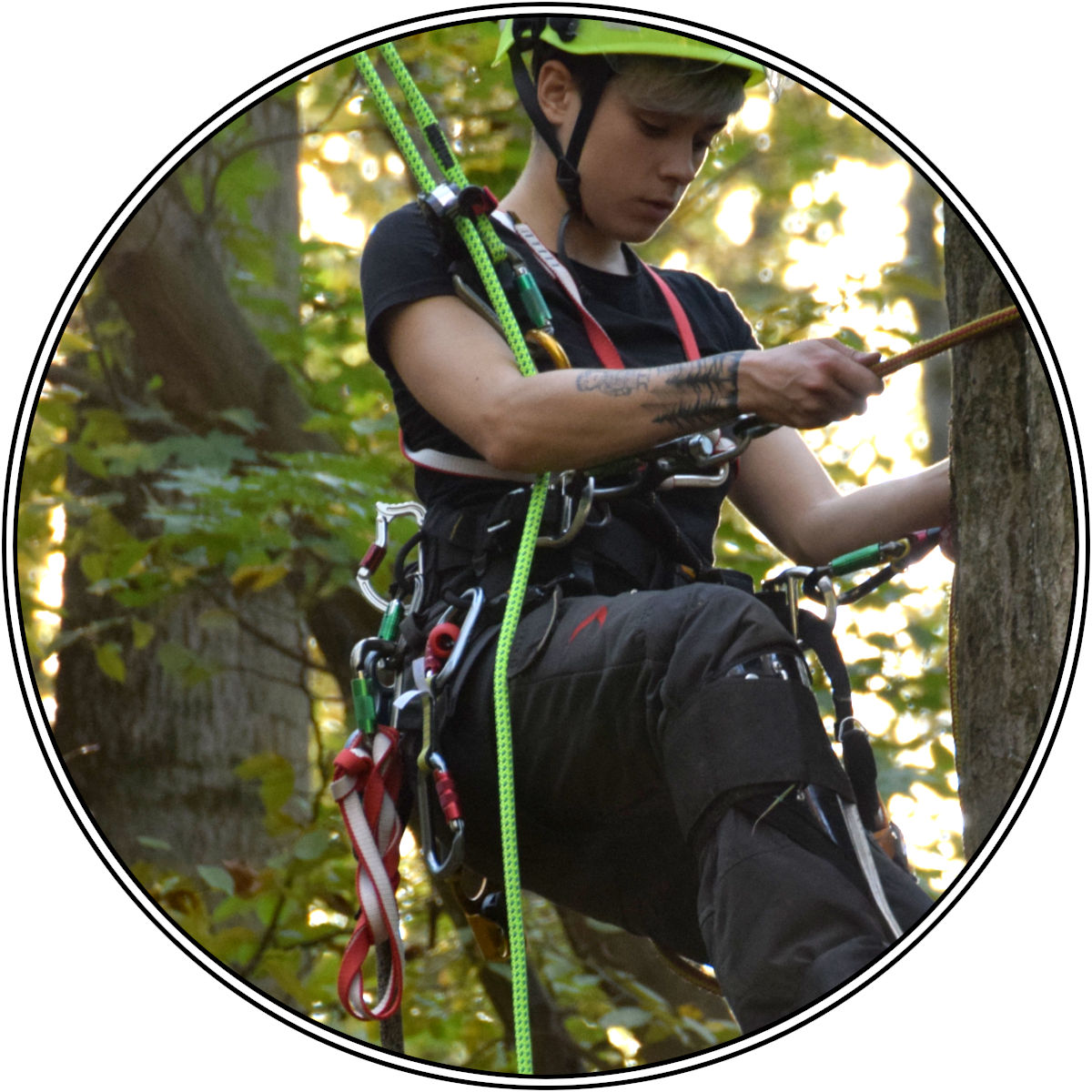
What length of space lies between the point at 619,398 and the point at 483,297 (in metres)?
0.29

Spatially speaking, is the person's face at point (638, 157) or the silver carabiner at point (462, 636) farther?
the person's face at point (638, 157)

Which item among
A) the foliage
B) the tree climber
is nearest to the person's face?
the tree climber

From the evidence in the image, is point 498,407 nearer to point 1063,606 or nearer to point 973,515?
point 973,515

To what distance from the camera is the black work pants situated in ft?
4.60

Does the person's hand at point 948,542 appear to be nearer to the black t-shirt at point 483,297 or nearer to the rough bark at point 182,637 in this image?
the black t-shirt at point 483,297

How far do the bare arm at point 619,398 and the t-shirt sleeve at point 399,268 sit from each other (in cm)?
11

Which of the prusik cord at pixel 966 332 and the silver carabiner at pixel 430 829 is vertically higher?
the prusik cord at pixel 966 332

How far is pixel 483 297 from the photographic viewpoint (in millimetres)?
1837

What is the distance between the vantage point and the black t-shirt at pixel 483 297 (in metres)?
1.85

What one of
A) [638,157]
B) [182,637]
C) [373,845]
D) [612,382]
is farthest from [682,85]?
[182,637]

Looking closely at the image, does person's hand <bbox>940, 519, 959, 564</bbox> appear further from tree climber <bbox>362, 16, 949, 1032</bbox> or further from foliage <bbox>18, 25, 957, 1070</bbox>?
foliage <bbox>18, 25, 957, 1070</bbox>

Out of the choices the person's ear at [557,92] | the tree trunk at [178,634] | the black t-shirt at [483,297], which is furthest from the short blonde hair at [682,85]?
the tree trunk at [178,634]

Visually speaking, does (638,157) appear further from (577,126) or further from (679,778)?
(679,778)

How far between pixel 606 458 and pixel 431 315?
1.07ft
